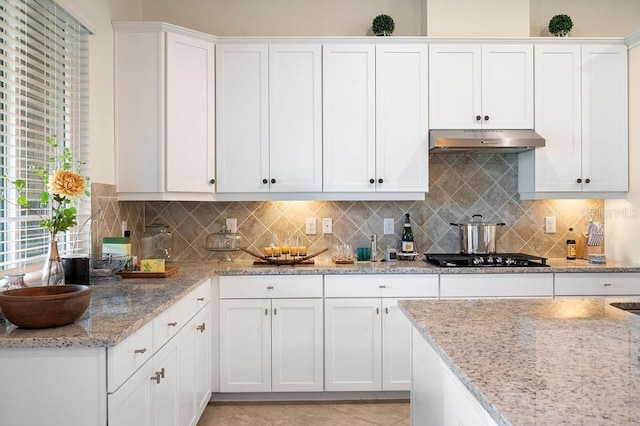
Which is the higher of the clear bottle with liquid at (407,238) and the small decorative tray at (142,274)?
the clear bottle with liquid at (407,238)

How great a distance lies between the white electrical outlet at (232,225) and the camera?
11.9 feet

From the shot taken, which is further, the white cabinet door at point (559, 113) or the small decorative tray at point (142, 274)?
the white cabinet door at point (559, 113)

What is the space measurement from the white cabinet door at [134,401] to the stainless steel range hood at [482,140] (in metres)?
2.27

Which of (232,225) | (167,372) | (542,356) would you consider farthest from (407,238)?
(542,356)

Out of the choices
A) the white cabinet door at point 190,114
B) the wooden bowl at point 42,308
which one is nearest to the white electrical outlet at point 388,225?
the white cabinet door at point 190,114

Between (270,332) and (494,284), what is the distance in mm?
1490

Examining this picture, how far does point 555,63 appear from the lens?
3.36 meters

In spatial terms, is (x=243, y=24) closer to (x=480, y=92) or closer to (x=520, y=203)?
(x=480, y=92)

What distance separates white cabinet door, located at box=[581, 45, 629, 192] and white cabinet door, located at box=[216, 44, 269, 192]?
88.8 inches

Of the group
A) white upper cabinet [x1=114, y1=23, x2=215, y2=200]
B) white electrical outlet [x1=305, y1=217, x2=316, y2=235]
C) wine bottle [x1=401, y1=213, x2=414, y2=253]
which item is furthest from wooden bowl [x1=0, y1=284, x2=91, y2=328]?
wine bottle [x1=401, y1=213, x2=414, y2=253]

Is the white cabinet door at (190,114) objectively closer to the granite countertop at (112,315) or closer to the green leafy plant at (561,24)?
the granite countertop at (112,315)

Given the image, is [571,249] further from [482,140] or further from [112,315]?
[112,315]

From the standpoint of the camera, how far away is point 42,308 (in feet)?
4.96

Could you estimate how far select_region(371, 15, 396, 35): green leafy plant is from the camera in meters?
3.39
